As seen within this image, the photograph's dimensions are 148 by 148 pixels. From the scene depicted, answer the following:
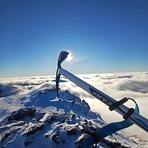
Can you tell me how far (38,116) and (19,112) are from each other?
18.5 feet

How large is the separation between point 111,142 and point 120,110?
22628 mm

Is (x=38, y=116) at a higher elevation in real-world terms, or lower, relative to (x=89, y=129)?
lower

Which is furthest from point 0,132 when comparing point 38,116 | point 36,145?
point 36,145

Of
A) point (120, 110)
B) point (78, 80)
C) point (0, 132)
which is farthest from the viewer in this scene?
point (0, 132)

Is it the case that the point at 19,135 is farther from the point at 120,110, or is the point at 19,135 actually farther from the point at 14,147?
the point at 120,110

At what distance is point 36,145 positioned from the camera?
24609 mm

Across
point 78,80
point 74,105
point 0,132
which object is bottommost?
point 74,105

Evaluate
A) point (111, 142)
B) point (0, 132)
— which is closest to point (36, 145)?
point (111, 142)

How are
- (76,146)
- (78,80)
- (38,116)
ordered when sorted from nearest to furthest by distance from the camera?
1. (78,80)
2. (76,146)
3. (38,116)

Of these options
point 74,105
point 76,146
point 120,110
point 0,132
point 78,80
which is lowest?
point 74,105

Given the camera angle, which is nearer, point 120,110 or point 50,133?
point 120,110

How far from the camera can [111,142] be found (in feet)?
83.1

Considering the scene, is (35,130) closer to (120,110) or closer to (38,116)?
(38,116)

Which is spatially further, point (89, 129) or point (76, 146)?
point (89, 129)
